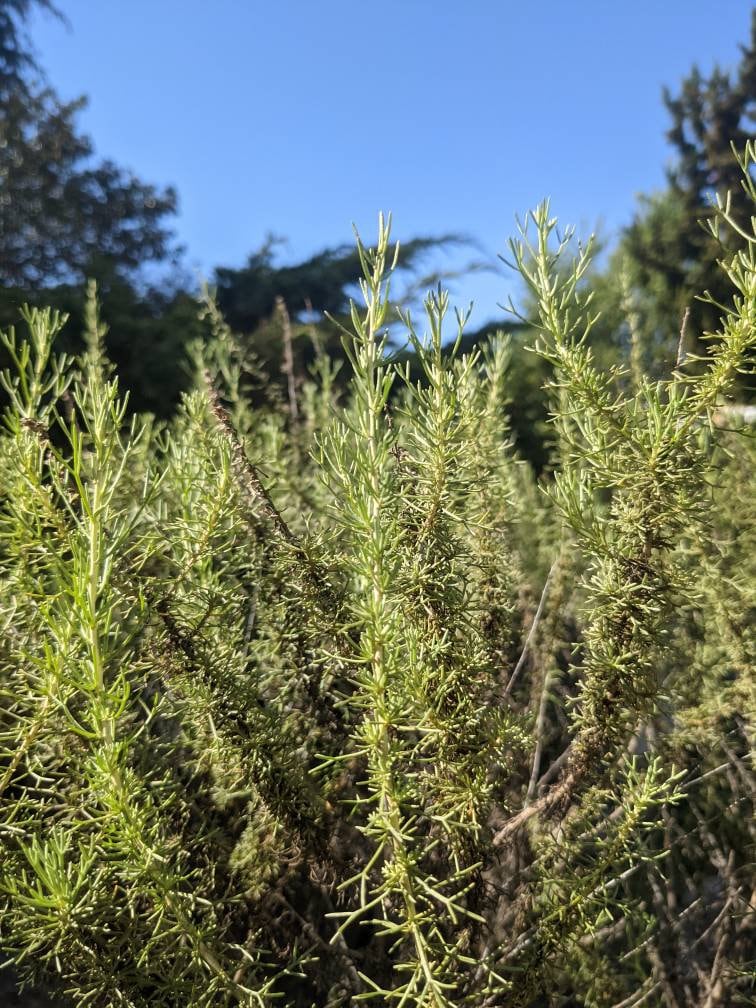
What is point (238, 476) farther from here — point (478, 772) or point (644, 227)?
point (644, 227)

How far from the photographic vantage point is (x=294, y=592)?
81 centimetres

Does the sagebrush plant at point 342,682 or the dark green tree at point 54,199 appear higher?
the dark green tree at point 54,199

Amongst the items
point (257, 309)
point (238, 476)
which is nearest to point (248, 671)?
point (238, 476)

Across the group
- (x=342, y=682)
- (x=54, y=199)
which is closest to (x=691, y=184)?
(x=54, y=199)

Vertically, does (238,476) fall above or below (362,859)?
above

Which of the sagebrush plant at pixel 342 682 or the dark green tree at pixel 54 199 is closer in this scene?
the sagebrush plant at pixel 342 682

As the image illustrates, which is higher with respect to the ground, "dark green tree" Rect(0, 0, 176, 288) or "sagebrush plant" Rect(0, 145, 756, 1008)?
"dark green tree" Rect(0, 0, 176, 288)

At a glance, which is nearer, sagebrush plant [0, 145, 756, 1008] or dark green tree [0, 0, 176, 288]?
sagebrush plant [0, 145, 756, 1008]

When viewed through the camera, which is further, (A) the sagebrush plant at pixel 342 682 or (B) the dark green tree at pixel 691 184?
(B) the dark green tree at pixel 691 184

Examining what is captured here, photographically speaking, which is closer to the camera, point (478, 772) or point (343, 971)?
point (478, 772)

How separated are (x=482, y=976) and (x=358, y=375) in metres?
0.56

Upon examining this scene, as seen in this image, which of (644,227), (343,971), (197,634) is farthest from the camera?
(644,227)

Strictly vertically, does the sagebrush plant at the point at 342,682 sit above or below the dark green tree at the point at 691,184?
below

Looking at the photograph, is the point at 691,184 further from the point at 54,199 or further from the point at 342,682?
the point at 342,682
